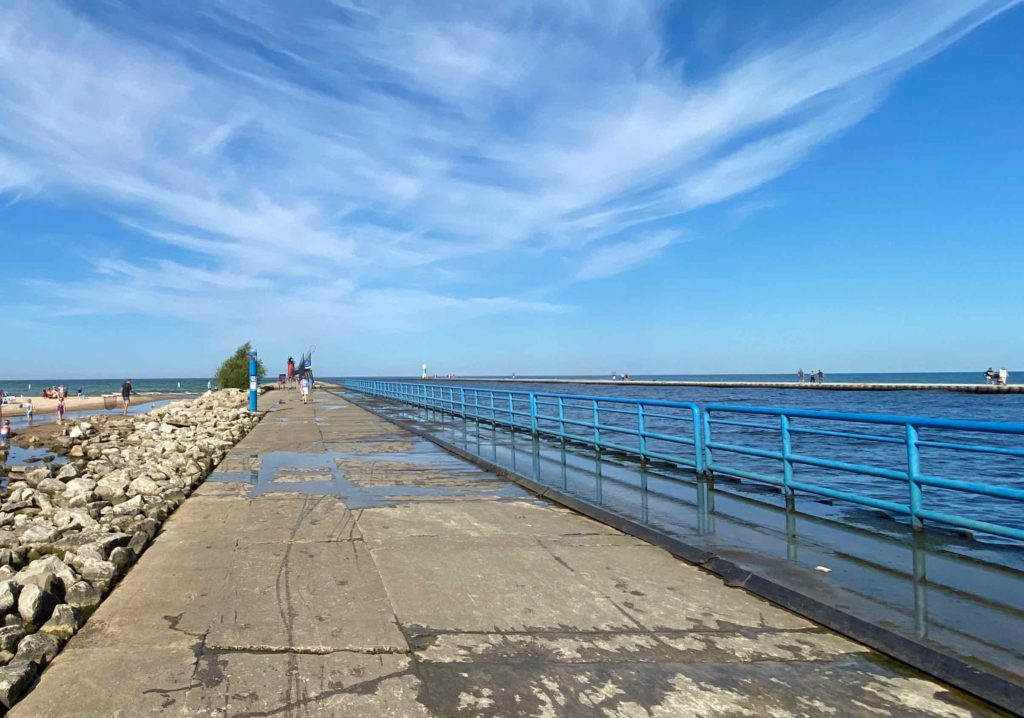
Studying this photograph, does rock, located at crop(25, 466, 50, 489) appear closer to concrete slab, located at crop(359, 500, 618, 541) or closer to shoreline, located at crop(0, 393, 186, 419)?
concrete slab, located at crop(359, 500, 618, 541)

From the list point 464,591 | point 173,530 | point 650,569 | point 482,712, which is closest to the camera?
point 482,712

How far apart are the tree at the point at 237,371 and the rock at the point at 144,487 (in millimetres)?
50921

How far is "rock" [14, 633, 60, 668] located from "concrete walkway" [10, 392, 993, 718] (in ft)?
0.24

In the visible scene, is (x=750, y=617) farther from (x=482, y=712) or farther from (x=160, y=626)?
(x=160, y=626)

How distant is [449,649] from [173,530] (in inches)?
160

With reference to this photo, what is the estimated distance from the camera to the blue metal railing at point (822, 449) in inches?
226

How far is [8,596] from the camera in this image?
14.6 feet

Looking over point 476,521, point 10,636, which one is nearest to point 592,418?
point 476,521

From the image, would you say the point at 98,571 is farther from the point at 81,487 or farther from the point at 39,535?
the point at 81,487

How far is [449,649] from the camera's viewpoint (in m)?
3.77

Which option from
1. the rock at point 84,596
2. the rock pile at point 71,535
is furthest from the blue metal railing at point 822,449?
the rock at point 84,596

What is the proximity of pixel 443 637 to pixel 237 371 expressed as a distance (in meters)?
59.5

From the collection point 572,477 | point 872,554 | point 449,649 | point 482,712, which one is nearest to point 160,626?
point 449,649

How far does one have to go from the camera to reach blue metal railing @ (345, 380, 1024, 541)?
5.75m
